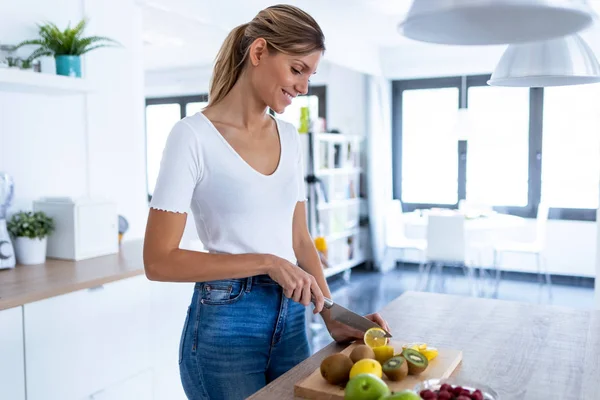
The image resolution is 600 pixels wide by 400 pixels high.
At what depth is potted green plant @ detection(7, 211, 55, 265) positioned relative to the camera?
7.86 ft

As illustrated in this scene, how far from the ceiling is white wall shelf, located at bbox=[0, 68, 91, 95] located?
1.00 meters

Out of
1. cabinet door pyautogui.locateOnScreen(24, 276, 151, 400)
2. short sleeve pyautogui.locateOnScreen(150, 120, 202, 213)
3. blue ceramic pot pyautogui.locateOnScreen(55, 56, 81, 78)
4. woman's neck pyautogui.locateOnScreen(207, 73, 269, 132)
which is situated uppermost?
blue ceramic pot pyautogui.locateOnScreen(55, 56, 81, 78)

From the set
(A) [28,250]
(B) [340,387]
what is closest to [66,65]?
(A) [28,250]

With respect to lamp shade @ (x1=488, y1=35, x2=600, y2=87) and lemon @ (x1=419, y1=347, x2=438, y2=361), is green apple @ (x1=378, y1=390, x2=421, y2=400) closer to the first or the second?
lemon @ (x1=419, y1=347, x2=438, y2=361)

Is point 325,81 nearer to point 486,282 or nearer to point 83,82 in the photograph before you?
point 486,282

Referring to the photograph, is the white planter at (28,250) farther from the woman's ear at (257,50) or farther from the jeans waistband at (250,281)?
the woman's ear at (257,50)

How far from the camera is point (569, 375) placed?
1208 mm

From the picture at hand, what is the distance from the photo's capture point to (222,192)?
1.26 m

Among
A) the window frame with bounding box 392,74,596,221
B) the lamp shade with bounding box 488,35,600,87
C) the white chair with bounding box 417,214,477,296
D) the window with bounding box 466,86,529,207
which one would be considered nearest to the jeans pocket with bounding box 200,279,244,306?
the lamp shade with bounding box 488,35,600,87

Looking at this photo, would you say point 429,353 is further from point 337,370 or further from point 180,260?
point 180,260

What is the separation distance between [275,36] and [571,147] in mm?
5491

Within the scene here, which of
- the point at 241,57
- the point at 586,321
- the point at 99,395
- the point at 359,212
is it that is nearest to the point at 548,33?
the point at 241,57

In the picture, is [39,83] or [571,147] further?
[571,147]

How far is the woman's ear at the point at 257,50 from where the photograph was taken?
1265 mm
